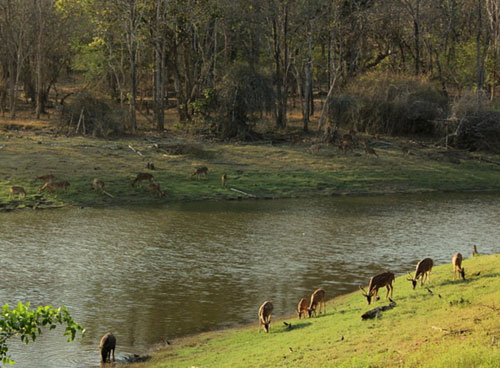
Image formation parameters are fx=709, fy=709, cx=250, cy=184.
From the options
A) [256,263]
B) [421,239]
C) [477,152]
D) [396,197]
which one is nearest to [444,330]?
[256,263]

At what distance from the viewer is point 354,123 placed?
4384 cm

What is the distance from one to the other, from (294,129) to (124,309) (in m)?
31.1

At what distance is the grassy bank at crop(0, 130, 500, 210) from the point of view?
29109mm

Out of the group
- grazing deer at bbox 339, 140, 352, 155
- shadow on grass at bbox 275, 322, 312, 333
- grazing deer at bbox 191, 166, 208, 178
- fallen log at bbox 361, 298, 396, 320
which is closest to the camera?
fallen log at bbox 361, 298, 396, 320

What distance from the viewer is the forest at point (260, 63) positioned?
134 feet

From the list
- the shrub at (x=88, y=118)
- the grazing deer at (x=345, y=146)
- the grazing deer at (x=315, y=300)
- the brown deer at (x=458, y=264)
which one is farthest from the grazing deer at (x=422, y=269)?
the shrub at (x=88, y=118)

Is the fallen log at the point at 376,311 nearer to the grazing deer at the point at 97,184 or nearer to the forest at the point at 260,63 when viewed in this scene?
the grazing deer at the point at 97,184

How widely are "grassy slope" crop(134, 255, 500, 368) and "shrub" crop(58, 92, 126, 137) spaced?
26309 millimetres

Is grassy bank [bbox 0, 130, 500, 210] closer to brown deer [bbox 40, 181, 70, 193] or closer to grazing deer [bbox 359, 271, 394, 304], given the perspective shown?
brown deer [bbox 40, 181, 70, 193]

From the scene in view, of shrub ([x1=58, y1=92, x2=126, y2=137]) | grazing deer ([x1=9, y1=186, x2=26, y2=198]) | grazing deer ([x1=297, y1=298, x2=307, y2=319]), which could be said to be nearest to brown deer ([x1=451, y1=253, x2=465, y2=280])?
grazing deer ([x1=297, y1=298, x2=307, y2=319])

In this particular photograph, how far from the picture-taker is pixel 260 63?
5869 cm

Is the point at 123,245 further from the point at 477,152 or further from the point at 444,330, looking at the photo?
the point at 477,152

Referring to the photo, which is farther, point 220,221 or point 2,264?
point 220,221

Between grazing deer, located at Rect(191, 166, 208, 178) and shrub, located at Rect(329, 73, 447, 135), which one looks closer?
grazing deer, located at Rect(191, 166, 208, 178)
